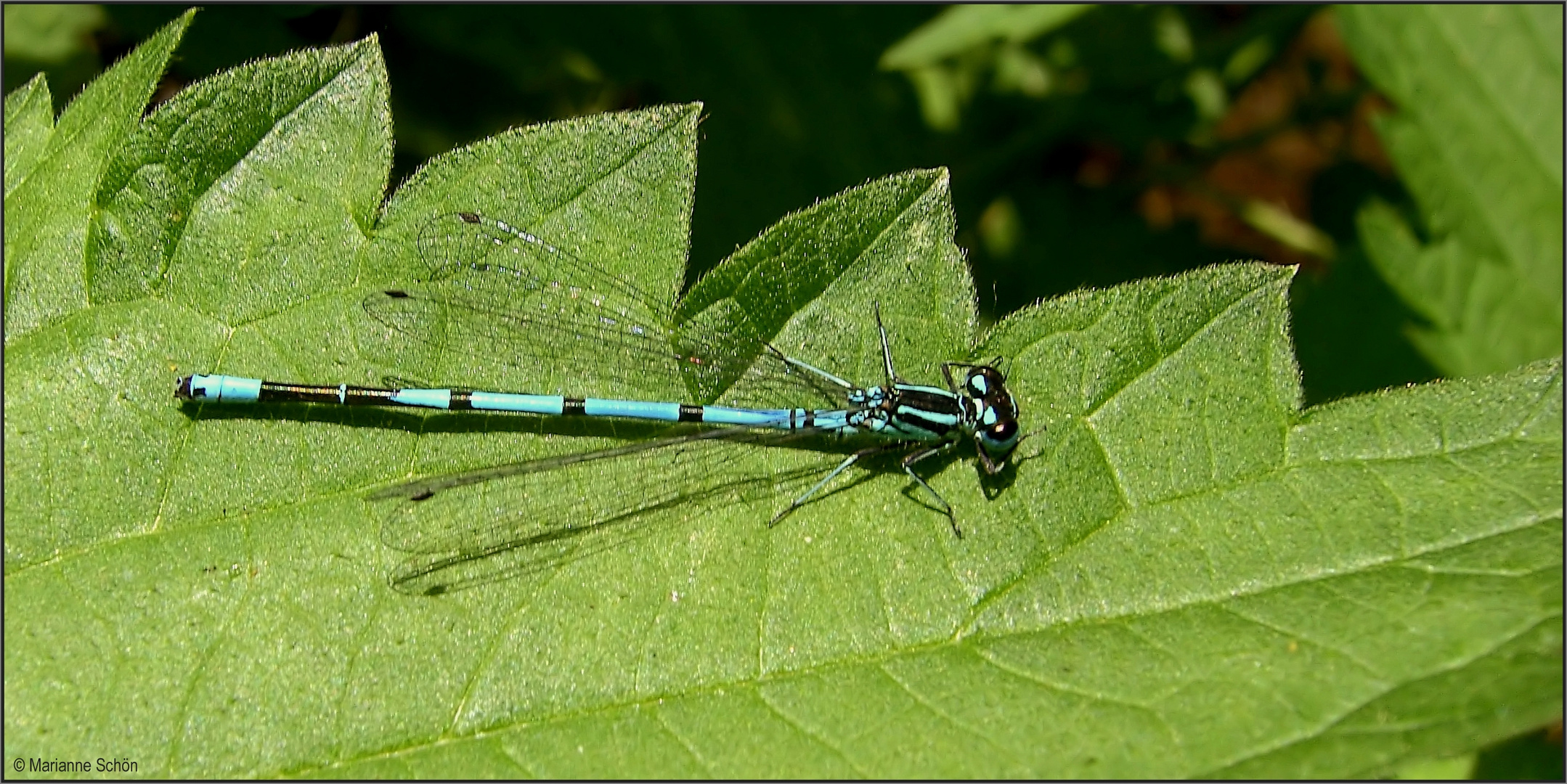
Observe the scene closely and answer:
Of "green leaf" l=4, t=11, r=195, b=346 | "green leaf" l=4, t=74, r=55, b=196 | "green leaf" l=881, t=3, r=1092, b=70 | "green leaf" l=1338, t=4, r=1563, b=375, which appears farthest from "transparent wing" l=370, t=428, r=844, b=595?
"green leaf" l=1338, t=4, r=1563, b=375

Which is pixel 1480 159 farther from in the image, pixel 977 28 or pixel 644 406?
pixel 644 406

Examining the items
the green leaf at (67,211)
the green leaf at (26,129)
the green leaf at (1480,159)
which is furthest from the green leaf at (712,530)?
the green leaf at (1480,159)

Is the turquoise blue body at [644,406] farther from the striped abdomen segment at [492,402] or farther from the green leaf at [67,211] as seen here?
the green leaf at [67,211]

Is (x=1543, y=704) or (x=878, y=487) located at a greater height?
(x=878, y=487)

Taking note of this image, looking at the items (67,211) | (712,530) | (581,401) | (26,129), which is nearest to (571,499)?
(581,401)

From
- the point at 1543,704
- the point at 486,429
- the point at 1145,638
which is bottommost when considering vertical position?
the point at 1543,704

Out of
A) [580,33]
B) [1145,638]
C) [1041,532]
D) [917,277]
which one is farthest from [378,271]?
[580,33]

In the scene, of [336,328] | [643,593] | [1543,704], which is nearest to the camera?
[1543,704]

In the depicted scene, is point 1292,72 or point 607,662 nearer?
point 607,662

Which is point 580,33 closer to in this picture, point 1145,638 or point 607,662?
point 607,662
